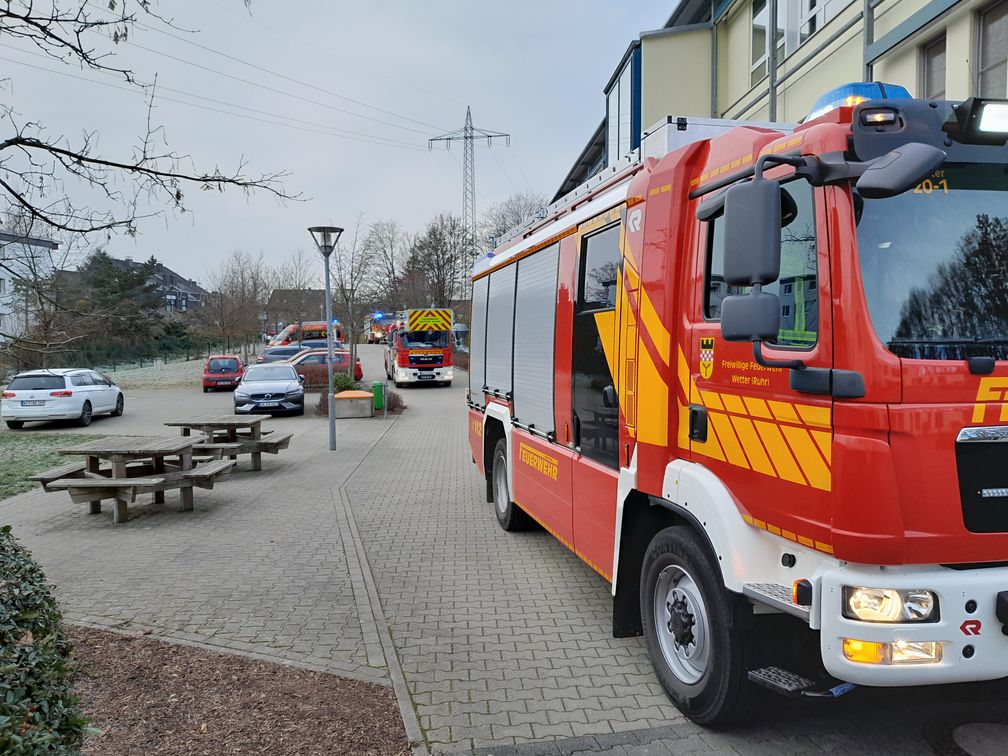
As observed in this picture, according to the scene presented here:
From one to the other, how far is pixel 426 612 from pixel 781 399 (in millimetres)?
3334

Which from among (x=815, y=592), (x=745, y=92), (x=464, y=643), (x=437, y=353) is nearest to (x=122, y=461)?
(x=464, y=643)

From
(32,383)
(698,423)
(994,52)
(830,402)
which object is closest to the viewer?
(830,402)

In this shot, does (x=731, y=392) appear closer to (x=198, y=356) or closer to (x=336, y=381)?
(x=336, y=381)

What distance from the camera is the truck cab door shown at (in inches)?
105

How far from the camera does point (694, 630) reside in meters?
3.55

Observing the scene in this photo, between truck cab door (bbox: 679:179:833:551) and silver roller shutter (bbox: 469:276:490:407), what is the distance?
496 centimetres

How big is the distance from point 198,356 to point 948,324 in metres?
59.0

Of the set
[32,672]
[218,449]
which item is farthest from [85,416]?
[32,672]

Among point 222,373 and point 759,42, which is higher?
point 759,42

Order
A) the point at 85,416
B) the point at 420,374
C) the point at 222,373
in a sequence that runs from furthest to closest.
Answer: the point at 420,374
the point at 222,373
the point at 85,416

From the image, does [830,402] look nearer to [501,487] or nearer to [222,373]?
[501,487]

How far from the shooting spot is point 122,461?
833cm

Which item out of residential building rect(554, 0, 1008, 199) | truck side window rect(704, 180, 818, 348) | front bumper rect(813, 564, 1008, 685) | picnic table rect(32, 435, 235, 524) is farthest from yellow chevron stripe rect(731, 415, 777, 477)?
picnic table rect(32, 435, 235, 524)

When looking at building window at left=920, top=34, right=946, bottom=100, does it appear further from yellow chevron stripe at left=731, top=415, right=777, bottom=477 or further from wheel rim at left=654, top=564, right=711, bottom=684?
wheel rim at left=654, top=564, right=711, bottom=684
